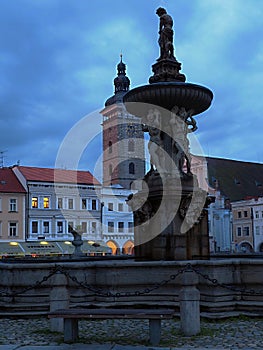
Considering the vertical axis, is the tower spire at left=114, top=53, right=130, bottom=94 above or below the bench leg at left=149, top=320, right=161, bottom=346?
above

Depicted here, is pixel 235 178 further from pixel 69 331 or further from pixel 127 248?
pixel 69 331

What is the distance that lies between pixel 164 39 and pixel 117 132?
6540 centimetres

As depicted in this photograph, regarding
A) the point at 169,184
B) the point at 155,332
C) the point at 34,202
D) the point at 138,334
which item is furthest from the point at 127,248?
the point at 155,332

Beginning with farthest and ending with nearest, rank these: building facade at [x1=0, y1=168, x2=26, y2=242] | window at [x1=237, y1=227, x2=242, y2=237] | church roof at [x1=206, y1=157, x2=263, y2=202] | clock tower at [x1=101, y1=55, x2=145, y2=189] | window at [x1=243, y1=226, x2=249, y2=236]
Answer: clock tower at [x1=101, y1=55, x2=145, y2=189] → church roof at [x1=206, y1=157, x2=263, y2=202] → window at [x1=237, y1=227, x2=242, y2=237] → window at [x1=243, y1=226, x2=249, y2=236] → building facade at [x1=0, y1=168, x2=26, y2=242]

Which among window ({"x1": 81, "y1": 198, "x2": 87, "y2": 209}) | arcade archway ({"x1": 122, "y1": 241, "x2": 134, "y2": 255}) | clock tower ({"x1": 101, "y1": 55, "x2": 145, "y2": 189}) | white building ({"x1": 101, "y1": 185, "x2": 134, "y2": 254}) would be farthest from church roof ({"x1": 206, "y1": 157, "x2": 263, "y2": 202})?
window ({"x1": 81, "y1": 198, "x2": 87, "y2": 209})

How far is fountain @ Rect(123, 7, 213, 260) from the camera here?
1095 centimetres

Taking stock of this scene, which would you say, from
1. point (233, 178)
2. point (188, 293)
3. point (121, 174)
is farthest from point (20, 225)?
point (188, 293)

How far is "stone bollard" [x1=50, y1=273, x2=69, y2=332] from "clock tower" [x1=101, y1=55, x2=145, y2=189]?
66225 mm

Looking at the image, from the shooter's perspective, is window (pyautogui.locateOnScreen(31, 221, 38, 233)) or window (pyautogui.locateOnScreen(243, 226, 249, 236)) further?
window (pyautogui.locateOnScreen(243, 226, 249, 236))

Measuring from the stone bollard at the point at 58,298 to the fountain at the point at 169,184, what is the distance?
369 cm

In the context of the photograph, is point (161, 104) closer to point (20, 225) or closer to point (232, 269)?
point (232, 269)

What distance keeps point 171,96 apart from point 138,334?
5.98 metres

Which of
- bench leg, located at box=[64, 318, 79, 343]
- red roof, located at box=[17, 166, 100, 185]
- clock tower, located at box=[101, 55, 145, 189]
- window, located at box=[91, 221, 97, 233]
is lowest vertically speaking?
bench leg, located at box=[64, 318, 79, 343]

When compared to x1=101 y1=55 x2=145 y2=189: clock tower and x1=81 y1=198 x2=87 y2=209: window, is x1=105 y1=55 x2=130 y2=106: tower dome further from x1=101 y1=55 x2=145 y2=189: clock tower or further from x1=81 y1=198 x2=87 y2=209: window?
x1=81 y1=198 x2=87 y2=209: window
